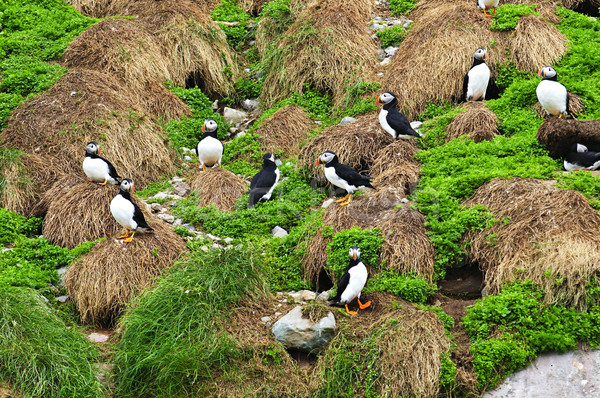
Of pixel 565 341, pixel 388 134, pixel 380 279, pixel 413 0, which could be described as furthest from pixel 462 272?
pixel 413 0

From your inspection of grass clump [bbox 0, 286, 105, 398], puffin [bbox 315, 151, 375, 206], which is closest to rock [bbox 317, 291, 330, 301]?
puffin [bbox 315, 151, 375, 206]

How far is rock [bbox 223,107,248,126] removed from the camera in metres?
11.0

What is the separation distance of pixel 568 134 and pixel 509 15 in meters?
3.31

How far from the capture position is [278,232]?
26.7 ft

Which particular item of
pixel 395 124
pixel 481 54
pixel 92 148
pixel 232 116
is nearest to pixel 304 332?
pixel 395 124

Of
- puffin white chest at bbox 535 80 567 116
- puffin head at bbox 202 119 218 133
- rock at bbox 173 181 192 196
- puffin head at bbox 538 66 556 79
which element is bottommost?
rock at bbox 173 181 192 196

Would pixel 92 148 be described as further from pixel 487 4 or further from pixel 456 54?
pixel 487 4

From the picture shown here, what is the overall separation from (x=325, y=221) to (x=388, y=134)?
204 cm

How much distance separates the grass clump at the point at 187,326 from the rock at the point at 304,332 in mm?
413

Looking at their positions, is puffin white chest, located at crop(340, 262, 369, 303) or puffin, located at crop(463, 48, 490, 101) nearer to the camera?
puffin white chest, located at crop(340, 262, 369, 303)

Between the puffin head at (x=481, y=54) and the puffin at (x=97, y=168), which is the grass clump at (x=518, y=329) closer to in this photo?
the puffin head at (x=481, y=54)

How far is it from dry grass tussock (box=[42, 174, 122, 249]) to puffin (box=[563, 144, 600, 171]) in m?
4.90

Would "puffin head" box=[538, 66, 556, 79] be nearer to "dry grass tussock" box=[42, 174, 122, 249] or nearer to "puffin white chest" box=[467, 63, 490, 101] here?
"puffin white chest" box=[467, 63, 490, 101]

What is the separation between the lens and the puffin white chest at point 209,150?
9328mm
